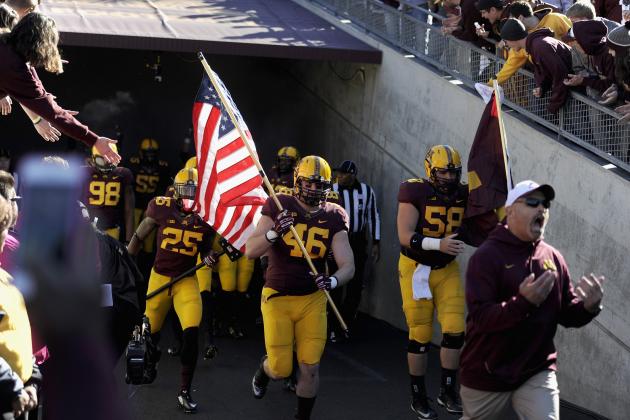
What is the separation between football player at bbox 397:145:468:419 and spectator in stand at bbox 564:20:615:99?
1.38 m

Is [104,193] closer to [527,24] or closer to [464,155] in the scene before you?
[464,155]

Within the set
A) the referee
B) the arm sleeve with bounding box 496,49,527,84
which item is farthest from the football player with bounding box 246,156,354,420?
the referee

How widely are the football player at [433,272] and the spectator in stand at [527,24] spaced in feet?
5.22

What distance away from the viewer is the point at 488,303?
6.11 meters

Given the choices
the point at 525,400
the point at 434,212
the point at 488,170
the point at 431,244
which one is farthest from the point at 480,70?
the point at 525,400

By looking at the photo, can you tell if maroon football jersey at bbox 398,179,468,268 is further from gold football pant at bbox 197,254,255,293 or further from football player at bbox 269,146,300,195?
football player at bbox 269,146,300,195

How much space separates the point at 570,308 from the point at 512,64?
4.55 metres

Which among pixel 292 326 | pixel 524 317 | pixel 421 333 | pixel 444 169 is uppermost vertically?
pixel 524 317

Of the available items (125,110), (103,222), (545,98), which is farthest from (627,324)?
(125,110)

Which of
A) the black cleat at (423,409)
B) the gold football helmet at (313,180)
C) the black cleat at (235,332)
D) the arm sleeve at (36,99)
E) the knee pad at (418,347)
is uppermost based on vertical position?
the arm sleeve at (36,99)

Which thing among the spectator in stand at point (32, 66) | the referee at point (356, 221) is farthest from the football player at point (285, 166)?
the spectator in stand at point (32, 66)

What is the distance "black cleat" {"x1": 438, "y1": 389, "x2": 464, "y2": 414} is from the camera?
905 centimetres

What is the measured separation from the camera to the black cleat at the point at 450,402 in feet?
29.7

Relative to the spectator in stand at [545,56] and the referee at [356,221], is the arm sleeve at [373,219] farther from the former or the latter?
the spectator in stand at [545,56]
